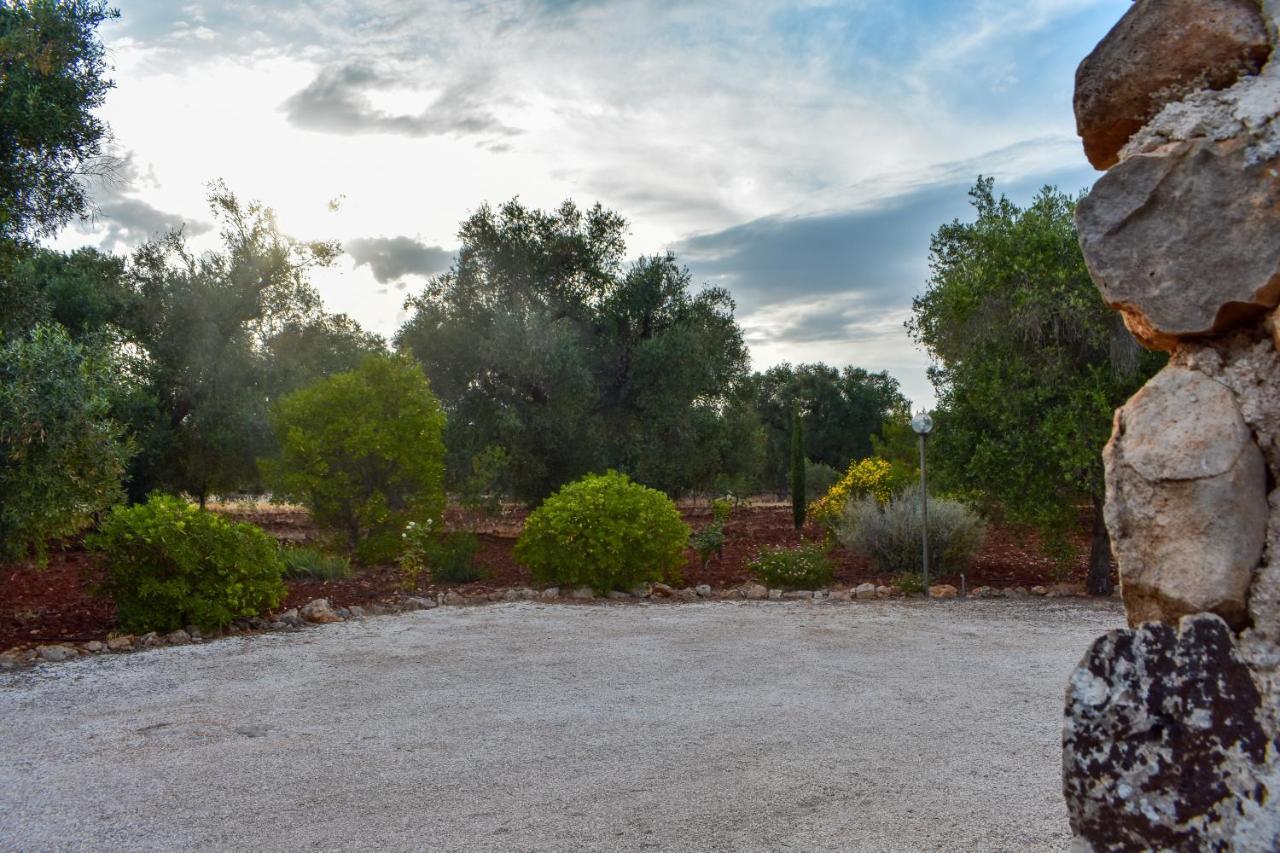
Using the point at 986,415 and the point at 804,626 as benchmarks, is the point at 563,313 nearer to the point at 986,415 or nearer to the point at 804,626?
the point at 986,415

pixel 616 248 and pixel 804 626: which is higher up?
pixel 616 248

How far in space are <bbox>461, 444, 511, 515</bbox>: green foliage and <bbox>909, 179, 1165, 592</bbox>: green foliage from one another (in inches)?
327

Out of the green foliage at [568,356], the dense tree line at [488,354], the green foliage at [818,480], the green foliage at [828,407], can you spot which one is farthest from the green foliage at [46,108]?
the green foliage at [828,407]

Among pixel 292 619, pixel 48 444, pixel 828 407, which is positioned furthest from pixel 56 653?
pixel 828 407

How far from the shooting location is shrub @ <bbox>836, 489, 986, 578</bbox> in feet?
42.8

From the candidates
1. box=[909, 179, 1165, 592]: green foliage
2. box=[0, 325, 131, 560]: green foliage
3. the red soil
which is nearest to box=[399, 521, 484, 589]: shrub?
the red soil

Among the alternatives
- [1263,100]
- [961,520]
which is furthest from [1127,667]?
[961,520]

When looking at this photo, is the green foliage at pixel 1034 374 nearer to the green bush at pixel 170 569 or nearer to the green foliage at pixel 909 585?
the green foliage at pixel 909 585

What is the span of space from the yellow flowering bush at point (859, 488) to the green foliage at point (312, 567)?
8.39 metres

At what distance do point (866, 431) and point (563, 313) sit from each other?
22.0 meters

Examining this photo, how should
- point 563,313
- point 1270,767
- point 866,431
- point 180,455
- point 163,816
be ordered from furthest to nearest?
point 866,431, point 563,313, point 180,455, point 163,816, point 1270,767

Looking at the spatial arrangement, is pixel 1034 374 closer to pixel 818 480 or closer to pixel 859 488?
pixel 859 488

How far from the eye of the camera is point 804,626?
9.62 metres

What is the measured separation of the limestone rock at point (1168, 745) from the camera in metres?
1.64
